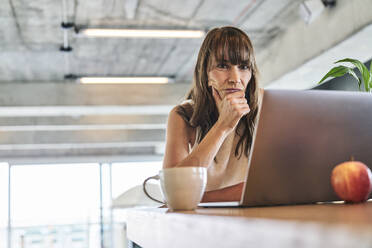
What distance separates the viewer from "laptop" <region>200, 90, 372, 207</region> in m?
→ 0.75

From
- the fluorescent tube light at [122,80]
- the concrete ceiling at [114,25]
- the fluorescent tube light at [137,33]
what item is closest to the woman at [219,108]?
the concrete ceiling at [114,25]

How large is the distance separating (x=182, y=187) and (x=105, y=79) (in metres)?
5.97

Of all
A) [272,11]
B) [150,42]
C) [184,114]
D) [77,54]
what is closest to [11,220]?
[77,54]

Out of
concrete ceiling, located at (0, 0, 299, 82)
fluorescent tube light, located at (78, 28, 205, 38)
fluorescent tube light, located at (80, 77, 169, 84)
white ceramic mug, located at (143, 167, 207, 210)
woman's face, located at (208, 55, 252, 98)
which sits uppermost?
concrete ceiling, located at (0, 0, 299, 82)

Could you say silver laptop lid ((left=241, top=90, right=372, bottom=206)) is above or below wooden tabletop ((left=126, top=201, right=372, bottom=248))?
above

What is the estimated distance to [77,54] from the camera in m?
5.63

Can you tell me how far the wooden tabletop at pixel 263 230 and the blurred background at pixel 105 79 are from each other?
75 centimetres

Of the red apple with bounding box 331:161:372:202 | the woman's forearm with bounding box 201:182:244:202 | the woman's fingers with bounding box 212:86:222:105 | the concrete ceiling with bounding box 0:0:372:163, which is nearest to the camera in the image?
the red apple with bounding box 331:161:372:202

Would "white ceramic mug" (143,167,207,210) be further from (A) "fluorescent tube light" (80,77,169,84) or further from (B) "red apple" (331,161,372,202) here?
(A) "fluorescent tube light" (80,77,169,84)

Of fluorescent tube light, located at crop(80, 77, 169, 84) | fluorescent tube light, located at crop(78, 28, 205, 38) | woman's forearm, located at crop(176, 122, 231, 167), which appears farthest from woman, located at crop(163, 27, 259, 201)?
fluorescent tube light, located at crop(80, 77, 169, 84)

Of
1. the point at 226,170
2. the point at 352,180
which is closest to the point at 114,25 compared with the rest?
the point at 226,170

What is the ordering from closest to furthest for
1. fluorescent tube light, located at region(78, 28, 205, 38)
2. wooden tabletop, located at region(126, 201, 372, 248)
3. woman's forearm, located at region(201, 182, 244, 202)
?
wooden tabletop, located at region(126, 201, 372, 248), woman's forearm, located at region(201, 182, 244, 202), fluorescent tube light, located at region(78, 28, 205, 38)

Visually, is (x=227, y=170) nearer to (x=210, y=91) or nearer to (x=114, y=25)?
(x=210, y=91)

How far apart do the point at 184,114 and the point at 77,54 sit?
14.5 feet
